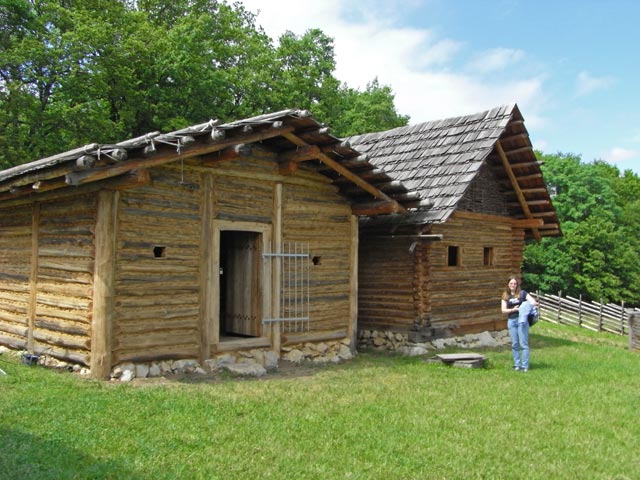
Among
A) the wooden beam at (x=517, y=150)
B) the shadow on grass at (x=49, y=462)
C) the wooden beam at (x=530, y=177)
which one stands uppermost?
the wooden beam at (x=517, y=150)

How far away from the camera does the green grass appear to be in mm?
5602

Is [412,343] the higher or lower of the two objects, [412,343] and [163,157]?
the lower

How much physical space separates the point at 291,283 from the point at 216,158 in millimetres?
2877

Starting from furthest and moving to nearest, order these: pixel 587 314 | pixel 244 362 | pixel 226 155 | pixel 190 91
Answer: pixel 190 91, pixel 587 314, pixel 244 362, pixel 226 155

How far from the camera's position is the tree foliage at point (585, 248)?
38.1m

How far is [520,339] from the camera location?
36.4 feet

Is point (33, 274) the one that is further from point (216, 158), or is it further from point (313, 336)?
point (313, 336)

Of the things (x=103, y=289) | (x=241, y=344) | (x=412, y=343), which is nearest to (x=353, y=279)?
(x=412, y=343)

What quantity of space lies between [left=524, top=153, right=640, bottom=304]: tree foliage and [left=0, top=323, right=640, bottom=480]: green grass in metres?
29.9

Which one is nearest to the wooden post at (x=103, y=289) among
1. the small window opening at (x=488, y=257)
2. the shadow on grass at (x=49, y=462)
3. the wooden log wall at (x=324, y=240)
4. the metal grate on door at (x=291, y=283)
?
the shadow on grass at (x=49, y=462)

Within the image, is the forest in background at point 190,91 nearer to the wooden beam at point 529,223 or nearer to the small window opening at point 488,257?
the small window opening at point 488,257

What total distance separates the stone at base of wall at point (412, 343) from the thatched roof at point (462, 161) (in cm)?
274

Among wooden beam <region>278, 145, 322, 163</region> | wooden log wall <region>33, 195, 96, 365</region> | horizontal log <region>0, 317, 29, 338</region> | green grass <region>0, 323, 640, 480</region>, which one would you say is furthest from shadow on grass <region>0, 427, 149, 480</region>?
wooden beam <region>278, 145, 322, 163</region>

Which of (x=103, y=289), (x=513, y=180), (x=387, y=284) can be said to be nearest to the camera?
(x=103, y=289)
